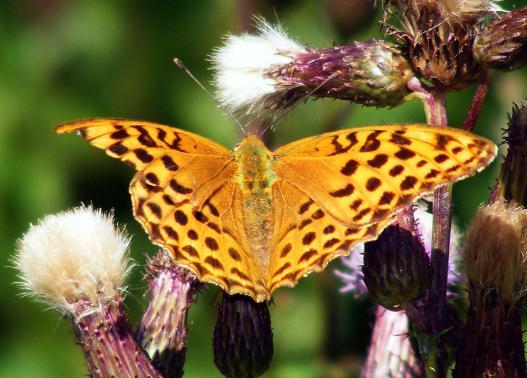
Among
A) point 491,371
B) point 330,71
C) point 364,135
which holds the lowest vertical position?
point 491,371

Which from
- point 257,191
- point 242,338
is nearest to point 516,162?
point 257,191

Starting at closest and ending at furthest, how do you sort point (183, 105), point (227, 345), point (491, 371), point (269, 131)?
point (491, 371) → point (227, 345) → point (269, 131) → point (183, 105)

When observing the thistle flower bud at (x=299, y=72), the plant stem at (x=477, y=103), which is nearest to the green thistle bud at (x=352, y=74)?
the thistle flower bud at (x=299, y=72)

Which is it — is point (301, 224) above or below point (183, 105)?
below

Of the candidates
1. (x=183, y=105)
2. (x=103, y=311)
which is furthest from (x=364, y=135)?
(x=183, y=105)

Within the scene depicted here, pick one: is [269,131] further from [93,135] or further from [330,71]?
[93,135]

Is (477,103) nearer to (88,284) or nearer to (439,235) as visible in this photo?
(439,235)

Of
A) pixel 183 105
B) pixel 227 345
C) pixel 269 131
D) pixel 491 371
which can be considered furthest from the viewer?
pixel 183 105
